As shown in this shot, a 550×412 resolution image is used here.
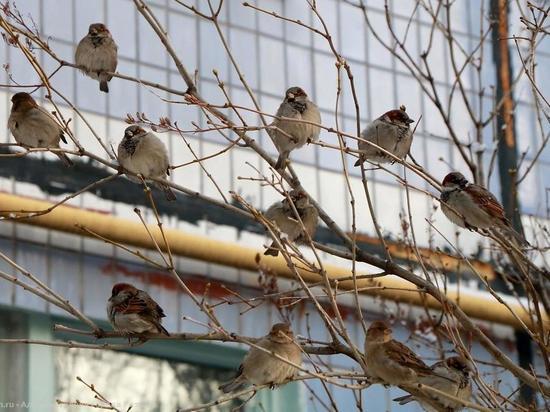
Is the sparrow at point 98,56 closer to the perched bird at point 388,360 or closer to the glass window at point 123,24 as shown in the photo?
the glass window at point 123,24

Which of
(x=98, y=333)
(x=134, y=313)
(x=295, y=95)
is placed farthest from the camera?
(x=295, y=95)

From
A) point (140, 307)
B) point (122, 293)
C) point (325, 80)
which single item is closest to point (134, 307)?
point (140, 307)

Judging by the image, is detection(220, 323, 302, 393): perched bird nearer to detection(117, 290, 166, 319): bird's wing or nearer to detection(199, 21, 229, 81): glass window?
detection(117, 290, 166, 319): bird's wing

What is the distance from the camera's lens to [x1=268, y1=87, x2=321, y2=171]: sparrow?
11375mm

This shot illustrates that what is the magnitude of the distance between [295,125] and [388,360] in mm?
2418

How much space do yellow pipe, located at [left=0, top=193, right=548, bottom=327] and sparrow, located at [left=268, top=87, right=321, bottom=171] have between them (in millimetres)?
2479

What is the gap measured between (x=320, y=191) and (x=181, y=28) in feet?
6.16

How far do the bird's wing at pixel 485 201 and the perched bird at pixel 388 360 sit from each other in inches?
74.7

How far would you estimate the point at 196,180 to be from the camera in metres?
15.7

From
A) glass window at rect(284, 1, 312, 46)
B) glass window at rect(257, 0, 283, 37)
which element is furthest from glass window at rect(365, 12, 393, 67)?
glass window at rect(257, 0, 283, 37)

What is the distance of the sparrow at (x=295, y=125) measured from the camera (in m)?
11.4

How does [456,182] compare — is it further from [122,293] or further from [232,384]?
[122,293]

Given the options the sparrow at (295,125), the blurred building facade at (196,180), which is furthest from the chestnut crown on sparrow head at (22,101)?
the sparrow at (295,125)

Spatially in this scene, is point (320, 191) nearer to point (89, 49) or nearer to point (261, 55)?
point (261, 55)
